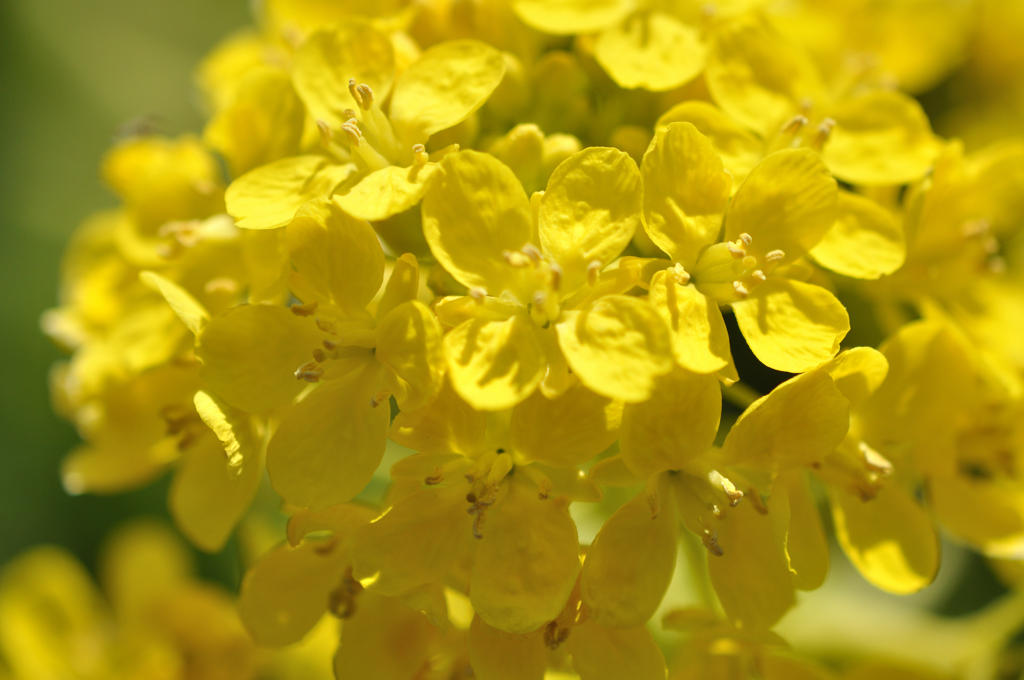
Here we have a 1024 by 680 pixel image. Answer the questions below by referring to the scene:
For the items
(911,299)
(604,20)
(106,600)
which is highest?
(604,20)

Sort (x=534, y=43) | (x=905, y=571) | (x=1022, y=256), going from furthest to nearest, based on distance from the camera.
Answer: (x=1022, y=256), (x=534, y=43), (x=905, y=571)

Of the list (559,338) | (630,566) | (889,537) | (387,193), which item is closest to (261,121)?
(387,193)

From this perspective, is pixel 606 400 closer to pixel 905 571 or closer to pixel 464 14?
pixel 905 571

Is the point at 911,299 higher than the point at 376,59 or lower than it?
lower

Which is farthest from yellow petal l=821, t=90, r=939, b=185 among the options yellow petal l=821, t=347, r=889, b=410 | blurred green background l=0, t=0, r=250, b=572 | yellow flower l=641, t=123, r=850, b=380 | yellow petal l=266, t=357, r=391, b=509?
blurred green background l=0, t=0, r=250, b=572

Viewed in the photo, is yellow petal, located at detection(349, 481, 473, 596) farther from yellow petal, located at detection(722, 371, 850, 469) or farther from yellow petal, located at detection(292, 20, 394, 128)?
yellow petal, located at detection(292, 20, 394, 128)

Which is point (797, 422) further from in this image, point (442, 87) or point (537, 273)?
point (442, 87)

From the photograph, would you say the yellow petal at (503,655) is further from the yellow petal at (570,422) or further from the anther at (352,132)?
the anther at (352,132)

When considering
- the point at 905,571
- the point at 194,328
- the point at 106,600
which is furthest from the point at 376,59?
the point at 106,600
